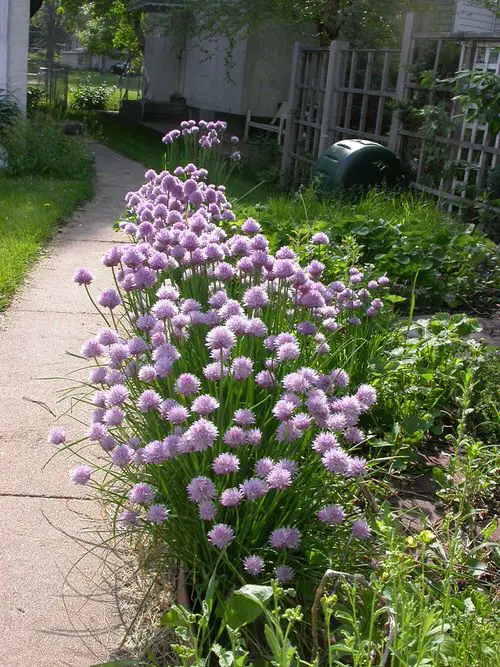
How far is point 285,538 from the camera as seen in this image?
229 cm

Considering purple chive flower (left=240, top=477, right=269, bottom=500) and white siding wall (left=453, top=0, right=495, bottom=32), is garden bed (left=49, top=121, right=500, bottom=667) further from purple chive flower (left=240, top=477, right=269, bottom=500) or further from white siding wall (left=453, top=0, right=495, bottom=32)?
white siding wall (left=453, top=0, right=495, bottom=32)

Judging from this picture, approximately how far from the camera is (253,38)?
20.0 m

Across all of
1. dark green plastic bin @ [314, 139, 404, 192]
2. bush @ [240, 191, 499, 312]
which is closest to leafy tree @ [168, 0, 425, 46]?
dark green plastic bin @ [314, 139, 404, 192]

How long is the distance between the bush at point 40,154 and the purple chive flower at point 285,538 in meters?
9.94

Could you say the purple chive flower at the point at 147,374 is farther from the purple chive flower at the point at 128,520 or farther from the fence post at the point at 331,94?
the fence post at the point at 331,94

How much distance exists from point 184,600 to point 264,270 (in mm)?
1142

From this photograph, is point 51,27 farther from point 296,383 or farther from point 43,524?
point 296,383

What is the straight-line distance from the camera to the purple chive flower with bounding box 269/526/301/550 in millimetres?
2291

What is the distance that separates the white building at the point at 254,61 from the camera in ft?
61.8

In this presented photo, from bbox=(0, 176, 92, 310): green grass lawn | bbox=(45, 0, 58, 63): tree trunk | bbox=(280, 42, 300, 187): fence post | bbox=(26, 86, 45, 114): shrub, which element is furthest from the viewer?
bbox=(45, 0, 58, 63): tree trunk

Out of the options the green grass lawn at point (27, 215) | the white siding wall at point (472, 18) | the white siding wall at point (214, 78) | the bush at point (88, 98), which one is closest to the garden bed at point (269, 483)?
the green grass lawn at point (27, 215)

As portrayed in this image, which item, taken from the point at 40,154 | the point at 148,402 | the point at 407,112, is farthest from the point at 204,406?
the point at 40,154

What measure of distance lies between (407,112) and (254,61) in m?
11.0

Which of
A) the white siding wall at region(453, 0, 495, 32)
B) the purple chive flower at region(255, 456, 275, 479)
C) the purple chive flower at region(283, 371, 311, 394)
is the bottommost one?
the purple chive flower at region(255, 456, 275, 479)
